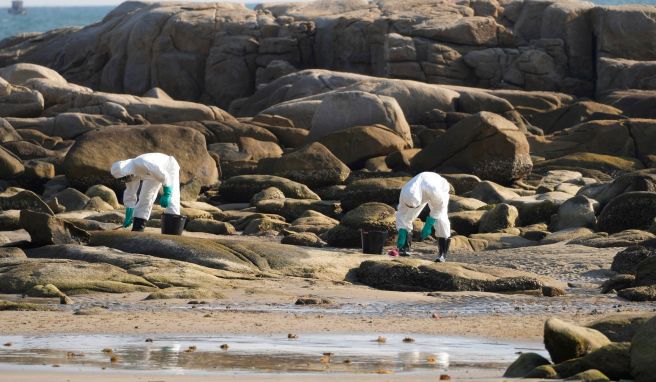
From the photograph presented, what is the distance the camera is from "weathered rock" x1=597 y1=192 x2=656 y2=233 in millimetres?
20812

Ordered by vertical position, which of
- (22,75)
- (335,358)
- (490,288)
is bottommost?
(22,75)

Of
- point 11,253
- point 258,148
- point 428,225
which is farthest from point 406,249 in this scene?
point 258,148

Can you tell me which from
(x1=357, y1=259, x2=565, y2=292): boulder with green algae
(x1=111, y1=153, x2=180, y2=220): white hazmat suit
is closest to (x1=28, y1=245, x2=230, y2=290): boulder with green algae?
(x1=357, y1=259, x2=565, y2=292): boulder with green algae

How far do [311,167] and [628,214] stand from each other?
27.9 feet

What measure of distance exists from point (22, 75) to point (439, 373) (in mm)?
35854

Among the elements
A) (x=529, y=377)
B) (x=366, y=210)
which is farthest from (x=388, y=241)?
(x=529, y=377)

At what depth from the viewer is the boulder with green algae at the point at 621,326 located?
9.34 meters

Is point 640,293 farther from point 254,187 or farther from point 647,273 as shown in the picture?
point 254,187

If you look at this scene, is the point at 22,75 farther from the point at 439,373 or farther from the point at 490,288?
the point at 439,373

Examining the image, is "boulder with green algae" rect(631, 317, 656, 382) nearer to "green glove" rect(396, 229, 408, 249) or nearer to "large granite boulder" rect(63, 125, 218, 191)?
"green glove" rect(396, 229, 408, 249)

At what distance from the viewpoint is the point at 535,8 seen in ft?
157

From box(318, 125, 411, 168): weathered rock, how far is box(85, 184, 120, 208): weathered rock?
6.20 metres

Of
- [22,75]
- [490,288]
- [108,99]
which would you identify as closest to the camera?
[490,288]

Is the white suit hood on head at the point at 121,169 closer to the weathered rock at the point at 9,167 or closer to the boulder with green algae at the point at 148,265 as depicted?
the boulder with green algae at the point at 148,265
